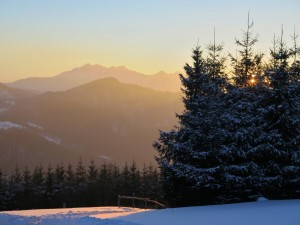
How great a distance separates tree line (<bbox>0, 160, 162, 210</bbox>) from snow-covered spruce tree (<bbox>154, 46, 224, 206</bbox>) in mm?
41626

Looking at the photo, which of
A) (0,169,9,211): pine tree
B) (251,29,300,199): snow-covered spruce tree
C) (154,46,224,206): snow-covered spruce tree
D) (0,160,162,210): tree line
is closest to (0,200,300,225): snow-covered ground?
(251,29,300,199): snow-covered spruce tree

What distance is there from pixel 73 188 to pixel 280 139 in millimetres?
55392

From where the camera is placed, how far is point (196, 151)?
91.3 ft

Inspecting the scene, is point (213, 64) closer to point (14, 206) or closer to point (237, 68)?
point (237, 68)

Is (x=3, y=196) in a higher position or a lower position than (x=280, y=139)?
lower

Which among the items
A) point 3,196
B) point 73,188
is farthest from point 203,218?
point 73,188

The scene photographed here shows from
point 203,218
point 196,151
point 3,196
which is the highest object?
point 196,151

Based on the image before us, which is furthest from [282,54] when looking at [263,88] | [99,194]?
[99,194]

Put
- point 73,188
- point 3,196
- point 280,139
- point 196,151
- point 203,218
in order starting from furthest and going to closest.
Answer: point 73,188 → point 3,196 → point 196,151 → point 280,139 → point 203,218

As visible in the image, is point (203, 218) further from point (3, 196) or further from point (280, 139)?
point (3, 196)

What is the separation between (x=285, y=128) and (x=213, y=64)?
8.72 m

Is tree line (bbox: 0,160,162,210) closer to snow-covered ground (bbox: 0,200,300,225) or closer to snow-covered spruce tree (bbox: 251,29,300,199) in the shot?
snow-covered spruce tree (bbox: 251,29,300,199)

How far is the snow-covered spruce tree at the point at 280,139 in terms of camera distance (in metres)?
26.3

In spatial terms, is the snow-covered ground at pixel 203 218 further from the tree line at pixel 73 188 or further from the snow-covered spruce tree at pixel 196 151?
the tree line at pixel 73 188
